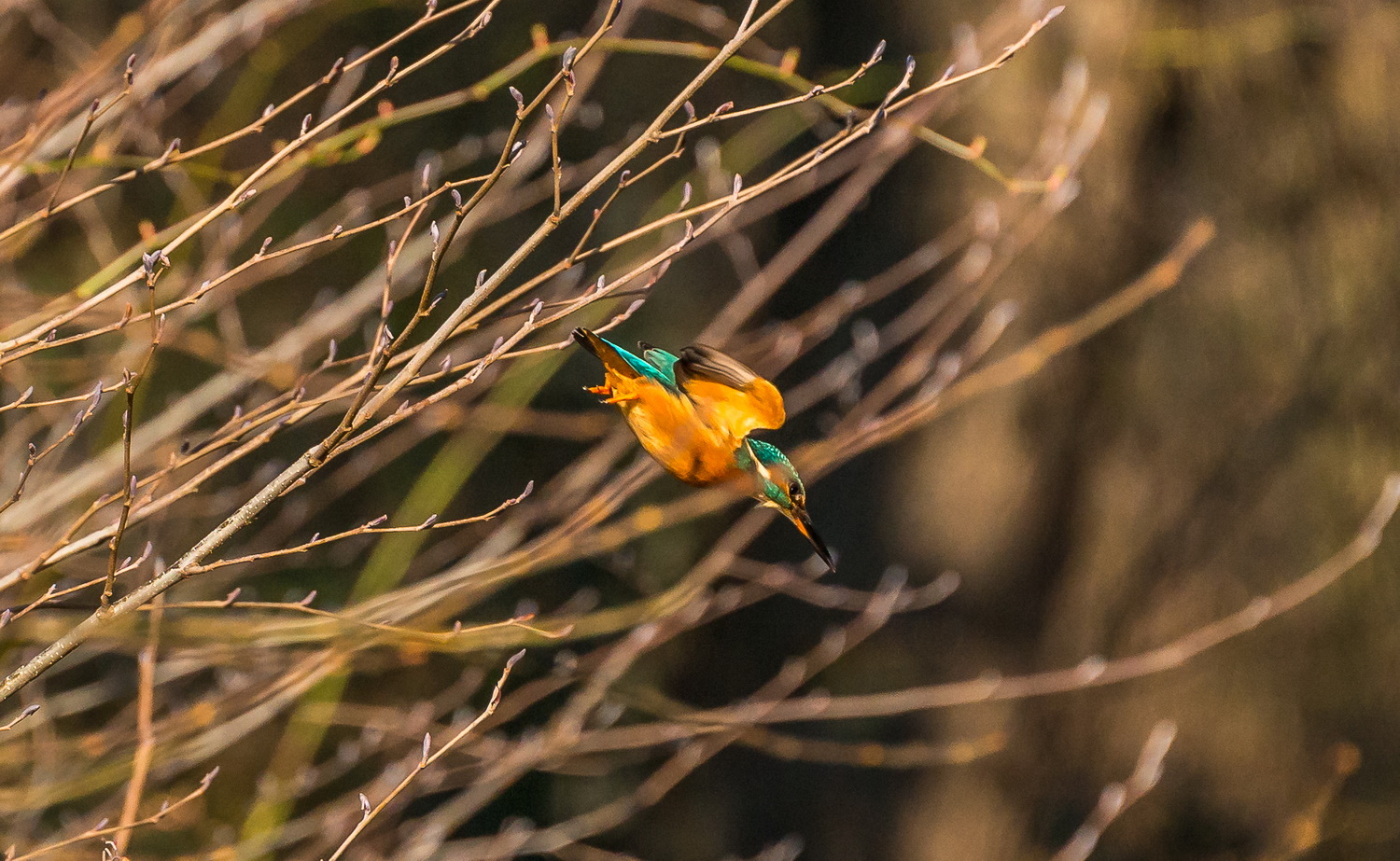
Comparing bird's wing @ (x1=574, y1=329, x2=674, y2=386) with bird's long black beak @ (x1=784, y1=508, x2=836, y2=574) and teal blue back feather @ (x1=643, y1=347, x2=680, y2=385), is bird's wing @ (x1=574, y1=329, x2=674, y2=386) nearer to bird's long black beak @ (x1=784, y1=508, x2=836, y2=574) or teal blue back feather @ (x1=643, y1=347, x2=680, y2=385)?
teal blue back feather @ (x1=643, y1=347, x2=680, y2=385)

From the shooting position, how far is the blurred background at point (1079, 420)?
284 cm

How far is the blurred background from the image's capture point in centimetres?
284

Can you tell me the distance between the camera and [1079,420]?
302cm

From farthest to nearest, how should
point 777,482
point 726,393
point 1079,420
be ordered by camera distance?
1. point 1079,420
2. point 777,482
3. point 726,393

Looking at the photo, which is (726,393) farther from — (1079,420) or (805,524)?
(1079,420)

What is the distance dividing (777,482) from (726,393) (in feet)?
0.53

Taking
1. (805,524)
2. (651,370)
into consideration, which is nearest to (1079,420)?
(805,524)

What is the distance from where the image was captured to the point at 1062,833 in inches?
120

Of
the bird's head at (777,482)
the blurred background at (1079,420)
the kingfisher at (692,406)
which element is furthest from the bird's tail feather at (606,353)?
the blurred background at (1079,420)

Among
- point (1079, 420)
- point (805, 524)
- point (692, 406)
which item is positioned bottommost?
point (1079, 420)

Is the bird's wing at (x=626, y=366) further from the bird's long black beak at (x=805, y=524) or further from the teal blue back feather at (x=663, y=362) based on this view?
the bird's long black beak at (x=805, y=524)

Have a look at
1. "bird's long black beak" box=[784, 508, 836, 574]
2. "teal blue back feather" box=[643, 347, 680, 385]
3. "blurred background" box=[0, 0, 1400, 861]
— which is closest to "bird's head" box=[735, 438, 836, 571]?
"bird's long black beak" box=[784, 508, 836, 574]

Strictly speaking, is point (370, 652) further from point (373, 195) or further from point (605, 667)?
point (373, 195)

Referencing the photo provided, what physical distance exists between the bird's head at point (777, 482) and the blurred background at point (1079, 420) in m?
1.74
